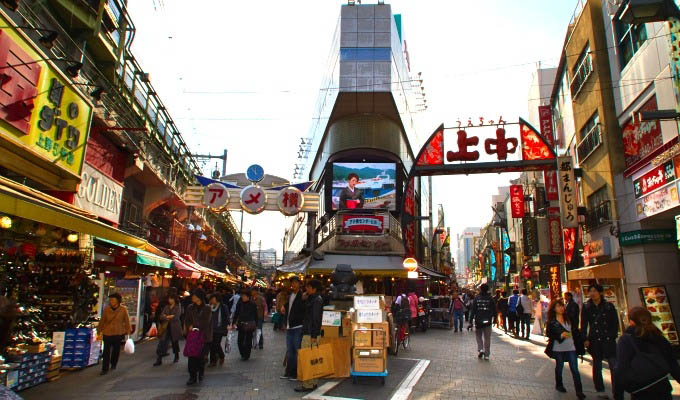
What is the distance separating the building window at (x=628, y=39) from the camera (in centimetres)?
1305

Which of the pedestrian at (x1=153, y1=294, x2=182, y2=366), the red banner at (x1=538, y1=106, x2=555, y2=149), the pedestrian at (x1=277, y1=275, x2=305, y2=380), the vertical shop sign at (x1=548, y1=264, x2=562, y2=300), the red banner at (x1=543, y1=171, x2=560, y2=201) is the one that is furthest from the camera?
the red banner at (x1=538, y1=106, x2=555, y2=149)

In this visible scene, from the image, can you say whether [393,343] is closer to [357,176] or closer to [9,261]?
[9,261]

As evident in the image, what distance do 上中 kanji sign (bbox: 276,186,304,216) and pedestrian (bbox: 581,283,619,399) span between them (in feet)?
39.7

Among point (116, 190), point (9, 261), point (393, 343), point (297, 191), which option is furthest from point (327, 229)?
point (9, 261)

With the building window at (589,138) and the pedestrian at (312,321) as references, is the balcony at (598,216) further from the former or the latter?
the pedestrian at (312,321)

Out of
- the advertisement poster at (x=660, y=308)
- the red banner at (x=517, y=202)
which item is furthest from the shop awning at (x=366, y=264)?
the red banner at (x=517, y=202)

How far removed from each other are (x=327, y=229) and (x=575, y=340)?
901 inches

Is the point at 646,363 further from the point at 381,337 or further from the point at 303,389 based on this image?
the point at 303,389

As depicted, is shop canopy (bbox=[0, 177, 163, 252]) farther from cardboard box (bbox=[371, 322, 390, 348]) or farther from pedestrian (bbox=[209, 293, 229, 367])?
cardboard box (bbox=[371, 322, 390, 348])

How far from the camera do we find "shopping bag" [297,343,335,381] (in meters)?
7.41

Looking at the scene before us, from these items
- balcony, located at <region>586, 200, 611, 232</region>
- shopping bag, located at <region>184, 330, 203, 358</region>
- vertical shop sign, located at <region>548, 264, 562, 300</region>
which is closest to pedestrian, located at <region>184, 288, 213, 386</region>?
shopping bag, located at <region>184, 330, 203, 358</region>

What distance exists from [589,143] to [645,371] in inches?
578

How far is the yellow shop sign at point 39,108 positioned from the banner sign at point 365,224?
16.5 meters

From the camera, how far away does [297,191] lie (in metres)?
18.1
